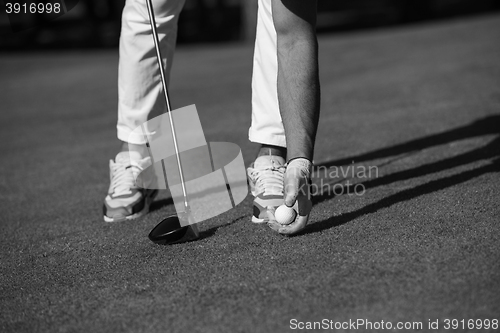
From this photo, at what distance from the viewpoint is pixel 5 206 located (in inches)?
131

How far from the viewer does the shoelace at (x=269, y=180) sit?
2451mm

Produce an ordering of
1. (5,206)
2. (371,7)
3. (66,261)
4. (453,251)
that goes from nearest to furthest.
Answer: (453,251) → (66,261) → (5,206) → (371,7)

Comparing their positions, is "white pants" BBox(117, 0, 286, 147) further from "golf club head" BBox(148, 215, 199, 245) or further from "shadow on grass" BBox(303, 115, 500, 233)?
"shadow on grass" BBox(303, 115, 500, 233)

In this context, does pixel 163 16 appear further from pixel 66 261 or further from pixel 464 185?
pixel 464 185

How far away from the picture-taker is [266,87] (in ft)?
8.68

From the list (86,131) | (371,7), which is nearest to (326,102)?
(86,131)

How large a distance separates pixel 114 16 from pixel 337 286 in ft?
101

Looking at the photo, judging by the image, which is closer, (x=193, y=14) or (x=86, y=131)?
(x=86, y=131)

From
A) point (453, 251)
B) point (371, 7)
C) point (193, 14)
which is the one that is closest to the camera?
point (453, 251)

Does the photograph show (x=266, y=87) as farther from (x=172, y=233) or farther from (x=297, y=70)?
(x=172, y=233)

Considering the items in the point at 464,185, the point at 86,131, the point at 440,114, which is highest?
the point at 464,185

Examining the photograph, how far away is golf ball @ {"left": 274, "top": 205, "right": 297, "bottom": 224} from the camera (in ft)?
7.18

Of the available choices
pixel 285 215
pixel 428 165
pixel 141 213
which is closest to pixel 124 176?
pixel 141 213

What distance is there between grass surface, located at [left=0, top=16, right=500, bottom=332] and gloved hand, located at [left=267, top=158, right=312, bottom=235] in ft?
0.16
